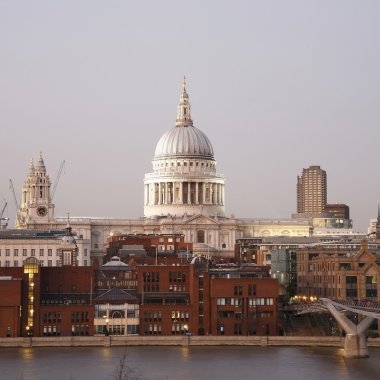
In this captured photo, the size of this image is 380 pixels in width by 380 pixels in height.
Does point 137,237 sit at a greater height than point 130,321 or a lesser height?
greater

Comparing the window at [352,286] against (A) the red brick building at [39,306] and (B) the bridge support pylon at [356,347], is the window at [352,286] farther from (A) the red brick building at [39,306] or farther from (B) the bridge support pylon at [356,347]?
(A) the red brick building at [39,306]

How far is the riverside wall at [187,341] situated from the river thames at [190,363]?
1667mm

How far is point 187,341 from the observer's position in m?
122

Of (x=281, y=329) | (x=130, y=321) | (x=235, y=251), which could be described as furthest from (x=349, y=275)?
(x=235, y=251)

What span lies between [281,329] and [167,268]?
37.4 feet

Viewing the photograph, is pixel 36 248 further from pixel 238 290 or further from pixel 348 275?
pixel 348 275

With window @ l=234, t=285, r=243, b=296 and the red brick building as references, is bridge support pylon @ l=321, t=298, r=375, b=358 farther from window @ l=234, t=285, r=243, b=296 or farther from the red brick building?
the red brick building

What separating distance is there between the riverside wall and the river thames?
5.47 ft

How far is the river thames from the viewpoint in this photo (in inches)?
4018

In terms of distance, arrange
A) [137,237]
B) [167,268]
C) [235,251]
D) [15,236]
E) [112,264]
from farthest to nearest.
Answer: [235,251]
[137,237]
[15,236]
[112,264]
[167,268]

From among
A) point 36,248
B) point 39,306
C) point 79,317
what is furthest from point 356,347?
point 36,248

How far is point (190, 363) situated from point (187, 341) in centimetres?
1294

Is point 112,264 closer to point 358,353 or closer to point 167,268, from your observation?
point 167,268

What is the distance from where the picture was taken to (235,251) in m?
200
